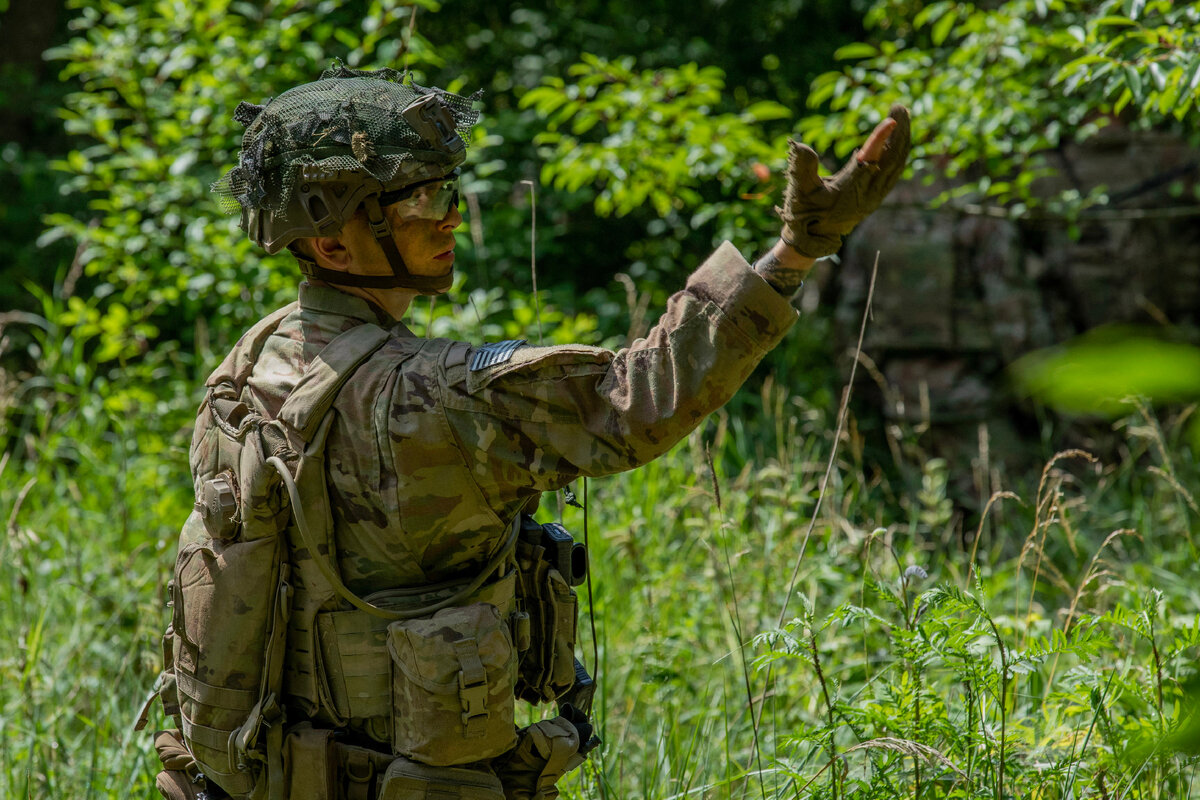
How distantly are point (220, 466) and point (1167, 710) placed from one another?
2271mm

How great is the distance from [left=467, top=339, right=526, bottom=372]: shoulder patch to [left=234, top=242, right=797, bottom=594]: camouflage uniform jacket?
0.01 m

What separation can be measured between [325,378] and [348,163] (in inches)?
14.8

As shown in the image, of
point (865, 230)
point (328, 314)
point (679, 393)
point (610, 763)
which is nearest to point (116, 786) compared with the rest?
point (610, 763)

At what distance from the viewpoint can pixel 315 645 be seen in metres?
1.97

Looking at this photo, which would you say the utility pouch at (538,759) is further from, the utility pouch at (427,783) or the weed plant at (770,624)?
the weed plant at (770,624)

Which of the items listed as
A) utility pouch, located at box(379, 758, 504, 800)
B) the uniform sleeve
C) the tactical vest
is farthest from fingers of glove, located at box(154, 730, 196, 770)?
the uniform sleeve

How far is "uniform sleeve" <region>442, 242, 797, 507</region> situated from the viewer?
5.30ft

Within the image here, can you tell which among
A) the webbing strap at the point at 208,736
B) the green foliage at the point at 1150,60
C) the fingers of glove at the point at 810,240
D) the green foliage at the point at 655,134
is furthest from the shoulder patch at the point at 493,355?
the green foliage at the point at 655,134

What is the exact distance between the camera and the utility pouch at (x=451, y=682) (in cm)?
184

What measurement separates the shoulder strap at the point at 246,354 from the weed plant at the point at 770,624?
812mm

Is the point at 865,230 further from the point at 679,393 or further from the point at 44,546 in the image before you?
the point at 679,393

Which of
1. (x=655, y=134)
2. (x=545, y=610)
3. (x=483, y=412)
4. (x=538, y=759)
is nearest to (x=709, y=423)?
(x=655, y=134)

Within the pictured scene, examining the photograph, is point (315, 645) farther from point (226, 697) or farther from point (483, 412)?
point (483, 412)

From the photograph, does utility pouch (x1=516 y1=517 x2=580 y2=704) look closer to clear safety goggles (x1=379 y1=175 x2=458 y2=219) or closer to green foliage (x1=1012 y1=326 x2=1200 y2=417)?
clear safety goggles (x1=379 y1=175 x2=458 y2=219)
